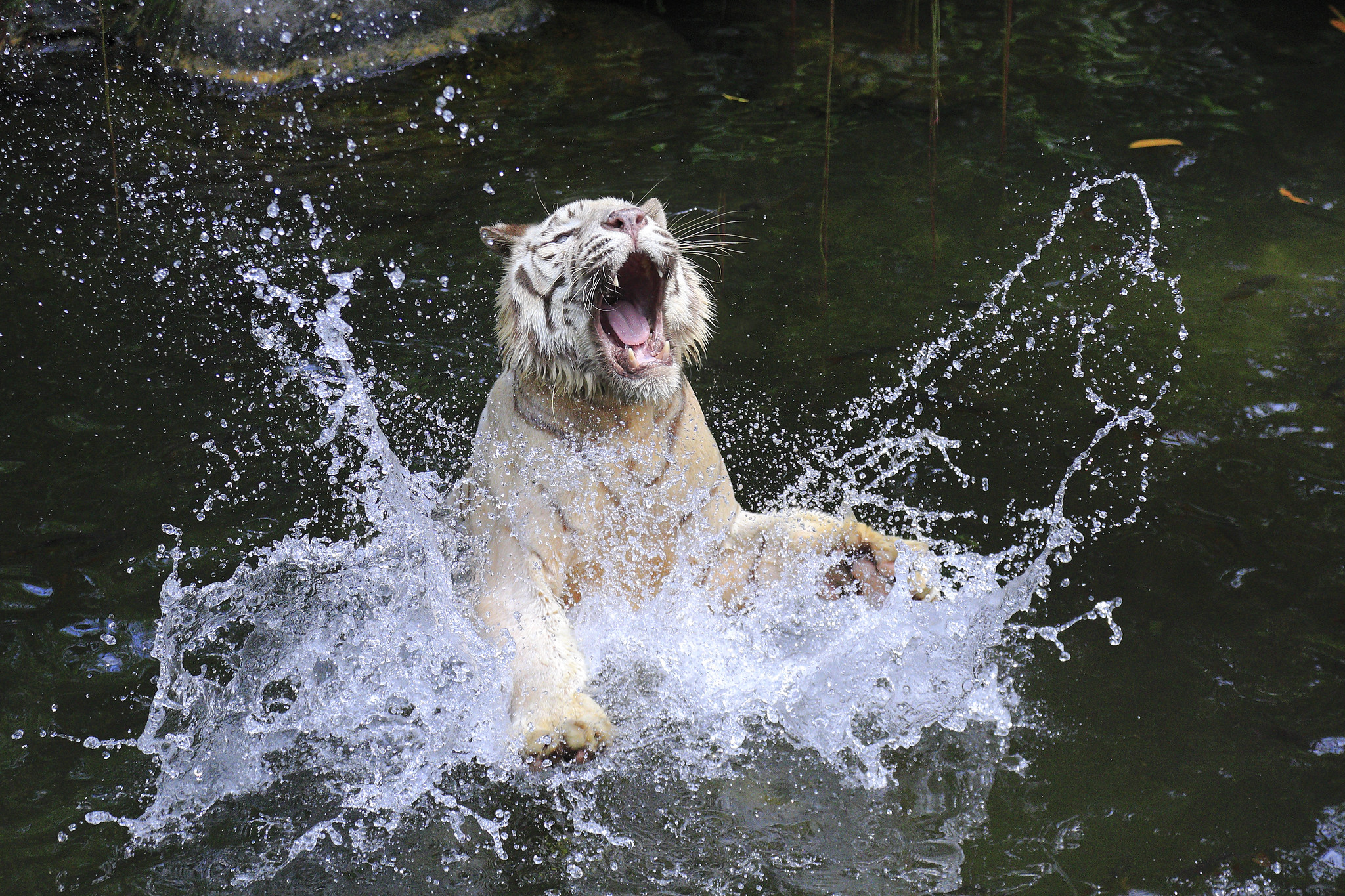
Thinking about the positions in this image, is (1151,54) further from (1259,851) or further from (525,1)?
(1259,851)

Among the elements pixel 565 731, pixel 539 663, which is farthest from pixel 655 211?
pixel 565 731

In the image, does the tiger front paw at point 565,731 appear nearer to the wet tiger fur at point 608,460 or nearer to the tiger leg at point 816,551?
the wet tiger fur at point 608,460

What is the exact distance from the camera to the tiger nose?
10.7ft

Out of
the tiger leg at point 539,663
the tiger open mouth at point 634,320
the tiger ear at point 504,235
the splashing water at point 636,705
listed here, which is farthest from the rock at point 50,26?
the tiger leg at point 539,663

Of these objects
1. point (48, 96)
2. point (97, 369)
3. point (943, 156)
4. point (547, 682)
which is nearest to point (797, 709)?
point (547, 682)

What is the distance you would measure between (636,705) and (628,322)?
1.05 meters

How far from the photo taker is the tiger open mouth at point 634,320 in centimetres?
330

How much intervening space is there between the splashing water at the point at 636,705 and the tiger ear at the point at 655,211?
1016mm

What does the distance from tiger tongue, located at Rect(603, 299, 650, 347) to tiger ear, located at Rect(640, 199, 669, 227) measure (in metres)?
0.27

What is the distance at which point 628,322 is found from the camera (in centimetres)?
344

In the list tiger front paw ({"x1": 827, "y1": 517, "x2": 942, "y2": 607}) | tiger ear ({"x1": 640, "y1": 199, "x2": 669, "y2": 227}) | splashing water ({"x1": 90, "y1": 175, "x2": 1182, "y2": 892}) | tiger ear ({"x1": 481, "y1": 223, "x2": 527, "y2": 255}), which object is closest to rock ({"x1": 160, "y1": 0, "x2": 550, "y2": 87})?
splashing water ({"x1": 90, "y1": 175, "x2": 1182, "y2": 892})

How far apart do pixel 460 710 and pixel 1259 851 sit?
192 centimetres

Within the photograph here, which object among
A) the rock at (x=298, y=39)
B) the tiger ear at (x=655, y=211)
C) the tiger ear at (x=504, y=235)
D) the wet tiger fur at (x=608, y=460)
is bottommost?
the wet tiger fur at (x=608, y=460)

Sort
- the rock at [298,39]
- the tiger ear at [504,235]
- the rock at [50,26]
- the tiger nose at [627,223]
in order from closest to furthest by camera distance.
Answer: the tiger nose at [627,223]
the tiger ear at [504,235]
the rock at [298,39]
the rock at [50,26]
